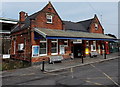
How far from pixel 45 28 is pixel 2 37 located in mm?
10847

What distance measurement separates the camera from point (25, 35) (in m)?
16.4

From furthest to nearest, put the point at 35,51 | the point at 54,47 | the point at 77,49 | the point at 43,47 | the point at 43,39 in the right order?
the point at 77,49 < the point at 54,47 < the point at 43,47 < the point at 43,39 < the point at 35,51

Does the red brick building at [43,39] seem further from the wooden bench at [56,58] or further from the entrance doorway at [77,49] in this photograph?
the wooden bench at [56,58]

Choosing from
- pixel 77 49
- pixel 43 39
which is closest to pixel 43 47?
pixel 43 39

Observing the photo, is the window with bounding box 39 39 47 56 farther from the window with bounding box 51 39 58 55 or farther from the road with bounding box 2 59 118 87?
the road with bounding box 2 59 118 87

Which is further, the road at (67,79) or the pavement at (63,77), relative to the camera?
the pavement at (63,77)

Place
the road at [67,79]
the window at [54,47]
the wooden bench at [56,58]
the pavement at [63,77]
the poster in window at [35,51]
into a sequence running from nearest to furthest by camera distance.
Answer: the road at [67,79], the pavement at [63,77], the poster in window at [35,51], the wooden bench at [56,58], the window at [54,47]

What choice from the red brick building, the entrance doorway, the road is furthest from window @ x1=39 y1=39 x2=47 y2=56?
the entrance doorway

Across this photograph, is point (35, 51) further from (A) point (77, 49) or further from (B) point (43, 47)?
(A) point (77, 49)

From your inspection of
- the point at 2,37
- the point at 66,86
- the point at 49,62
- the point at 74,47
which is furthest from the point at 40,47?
the point at 2,37

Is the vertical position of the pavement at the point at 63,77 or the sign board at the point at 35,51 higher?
the sign board at the point at 35,51

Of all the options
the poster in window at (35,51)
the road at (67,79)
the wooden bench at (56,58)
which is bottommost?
the road at (67,79)

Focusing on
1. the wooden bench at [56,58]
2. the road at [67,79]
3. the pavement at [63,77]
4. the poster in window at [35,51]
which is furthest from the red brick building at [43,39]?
the road at [67,79]

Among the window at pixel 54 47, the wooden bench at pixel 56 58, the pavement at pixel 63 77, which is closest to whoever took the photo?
the pavement at pixel 63 77
